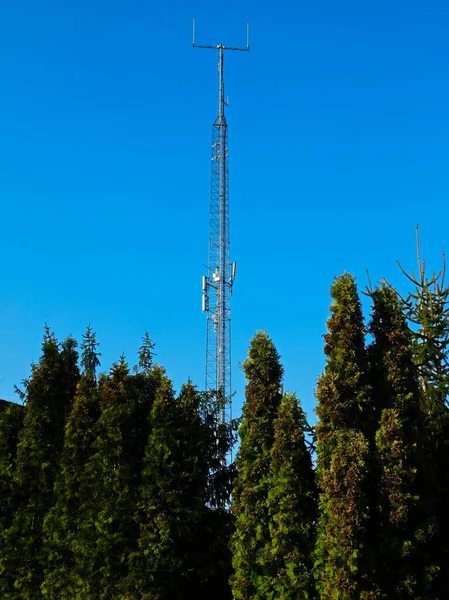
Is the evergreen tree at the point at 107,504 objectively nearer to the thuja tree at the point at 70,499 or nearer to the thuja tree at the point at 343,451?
the thuja tree at the point at 70,499

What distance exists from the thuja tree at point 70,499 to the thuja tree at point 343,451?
5.36m

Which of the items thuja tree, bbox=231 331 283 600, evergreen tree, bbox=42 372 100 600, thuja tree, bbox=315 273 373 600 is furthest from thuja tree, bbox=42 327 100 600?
thuja tree, bbox=315 273 373 600

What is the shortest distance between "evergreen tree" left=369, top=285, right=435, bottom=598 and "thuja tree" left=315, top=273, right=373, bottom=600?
336 mm

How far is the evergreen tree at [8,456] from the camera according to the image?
1683 centimetres

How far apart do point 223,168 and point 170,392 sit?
12759 mm

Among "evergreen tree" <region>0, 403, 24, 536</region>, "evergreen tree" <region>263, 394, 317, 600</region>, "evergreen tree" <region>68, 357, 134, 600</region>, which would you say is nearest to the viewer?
"evergreen tree" <region>263, 394, 317, 600</region>

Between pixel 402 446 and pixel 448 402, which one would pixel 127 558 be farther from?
pixel 448 402

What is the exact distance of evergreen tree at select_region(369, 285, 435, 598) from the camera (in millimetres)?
11992

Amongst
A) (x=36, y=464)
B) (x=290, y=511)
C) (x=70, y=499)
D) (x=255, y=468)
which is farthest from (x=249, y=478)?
(x=36, y=464)

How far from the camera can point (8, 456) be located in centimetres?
1731

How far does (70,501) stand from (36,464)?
161cm

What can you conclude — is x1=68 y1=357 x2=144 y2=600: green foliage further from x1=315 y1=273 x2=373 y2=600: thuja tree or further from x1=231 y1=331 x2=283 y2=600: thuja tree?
x1=315 y1=273 x2=373 y2=600: thuja tree

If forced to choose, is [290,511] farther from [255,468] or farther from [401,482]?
[401,482]

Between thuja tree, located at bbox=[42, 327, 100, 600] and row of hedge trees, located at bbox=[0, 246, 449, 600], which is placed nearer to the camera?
row of hedge trees, located at bbox=[0, 246, 449, 600]
